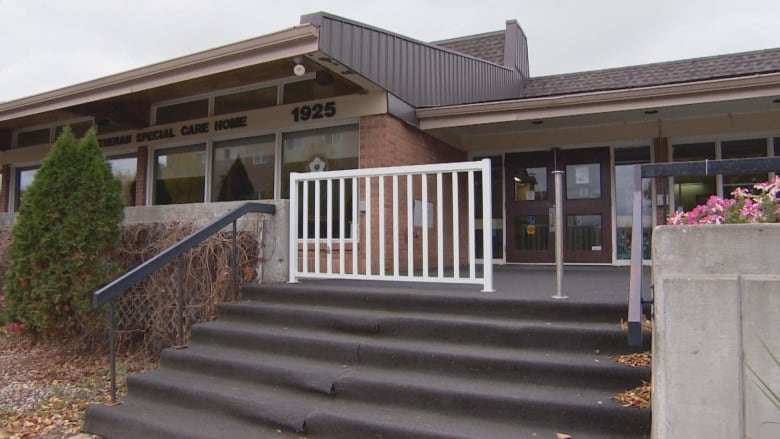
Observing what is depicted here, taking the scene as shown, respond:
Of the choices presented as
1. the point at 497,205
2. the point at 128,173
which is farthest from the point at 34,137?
the point at 497,205

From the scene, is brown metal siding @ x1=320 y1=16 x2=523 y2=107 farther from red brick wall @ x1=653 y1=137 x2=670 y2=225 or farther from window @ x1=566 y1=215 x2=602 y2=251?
red brick wall @ x1=653 y1=137 x2=670 y2=225

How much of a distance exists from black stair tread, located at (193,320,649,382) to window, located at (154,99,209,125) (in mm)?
4391

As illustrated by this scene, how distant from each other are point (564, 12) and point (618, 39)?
728cm

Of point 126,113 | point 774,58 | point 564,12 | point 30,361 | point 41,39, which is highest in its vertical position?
point 564,12

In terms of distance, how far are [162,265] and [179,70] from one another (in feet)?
9.78

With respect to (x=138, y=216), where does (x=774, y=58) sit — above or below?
above

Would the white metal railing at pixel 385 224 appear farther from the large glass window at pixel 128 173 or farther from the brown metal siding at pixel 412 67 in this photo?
the large glass window at pixel 128 173

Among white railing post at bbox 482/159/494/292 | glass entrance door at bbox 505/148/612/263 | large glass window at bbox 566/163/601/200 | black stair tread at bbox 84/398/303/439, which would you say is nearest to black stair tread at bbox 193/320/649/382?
black stair tread at bbox 84/398/303/439

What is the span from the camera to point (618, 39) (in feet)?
92.3

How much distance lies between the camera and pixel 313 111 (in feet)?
22.9

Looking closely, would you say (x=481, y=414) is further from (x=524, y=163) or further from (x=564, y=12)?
(x=564, y=12)

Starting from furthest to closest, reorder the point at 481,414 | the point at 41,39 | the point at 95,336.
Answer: the point at 41,39 < the point at 95,336 < the point at 481,414

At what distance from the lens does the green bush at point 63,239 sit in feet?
16.8

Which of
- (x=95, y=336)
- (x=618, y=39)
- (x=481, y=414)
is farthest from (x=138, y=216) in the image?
(x=618, y=39)
